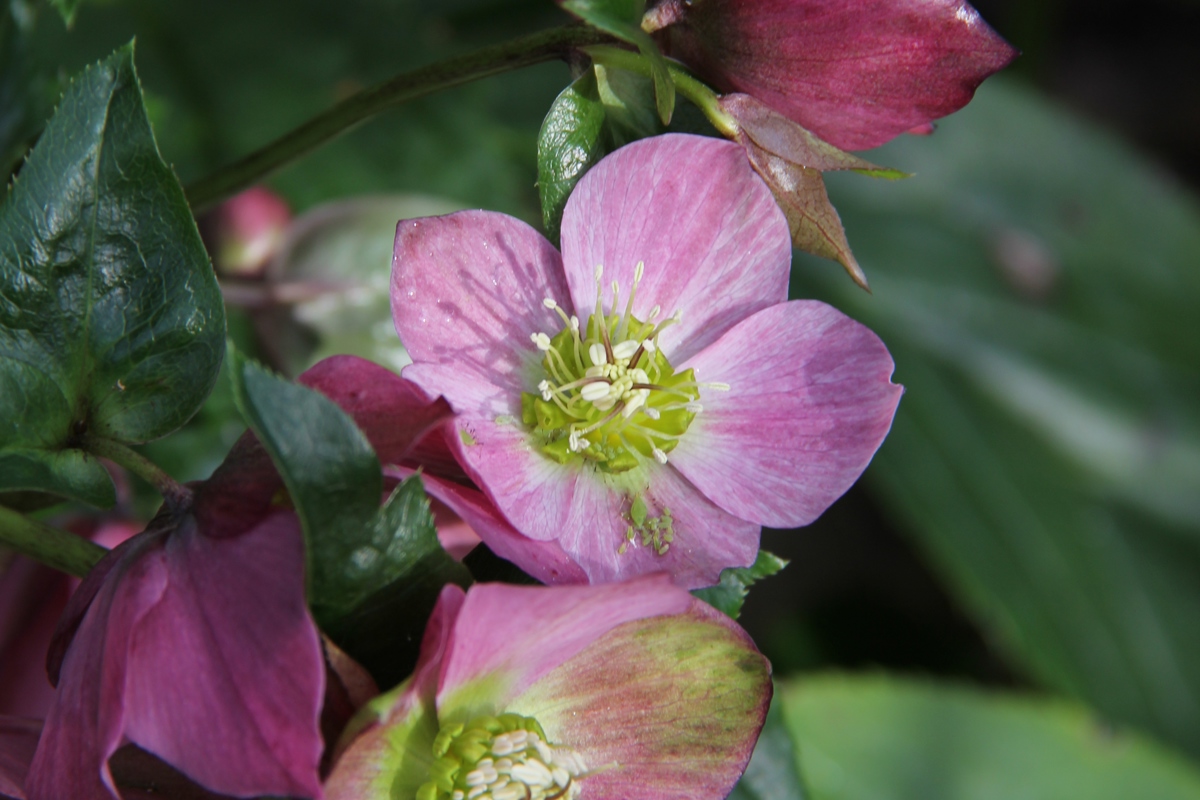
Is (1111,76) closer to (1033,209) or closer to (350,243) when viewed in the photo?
(1033,209)

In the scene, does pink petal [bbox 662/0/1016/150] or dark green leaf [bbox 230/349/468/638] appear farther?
pink petal [bbox 662/0/1016/150]

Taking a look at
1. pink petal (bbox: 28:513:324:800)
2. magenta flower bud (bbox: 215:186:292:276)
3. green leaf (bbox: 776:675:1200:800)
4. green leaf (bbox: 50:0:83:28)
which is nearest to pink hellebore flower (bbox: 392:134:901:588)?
pink petal (bbox: 28:513:324:800)

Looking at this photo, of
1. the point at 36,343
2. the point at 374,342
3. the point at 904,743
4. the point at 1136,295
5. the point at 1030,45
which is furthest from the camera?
the point at 1030,45

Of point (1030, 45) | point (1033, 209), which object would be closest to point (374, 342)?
point (1033, 209)

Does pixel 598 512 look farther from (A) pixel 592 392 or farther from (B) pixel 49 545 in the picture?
(B) pixel 49 545

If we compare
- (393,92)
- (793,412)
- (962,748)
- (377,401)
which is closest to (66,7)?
(393,92)

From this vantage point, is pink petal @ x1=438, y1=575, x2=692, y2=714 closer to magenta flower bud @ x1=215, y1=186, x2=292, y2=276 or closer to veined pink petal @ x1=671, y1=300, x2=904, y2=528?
veined pink petal @ x1=671, y1=300, x2=904, y2=528

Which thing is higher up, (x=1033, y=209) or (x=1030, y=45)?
(x=1030, y=45)
